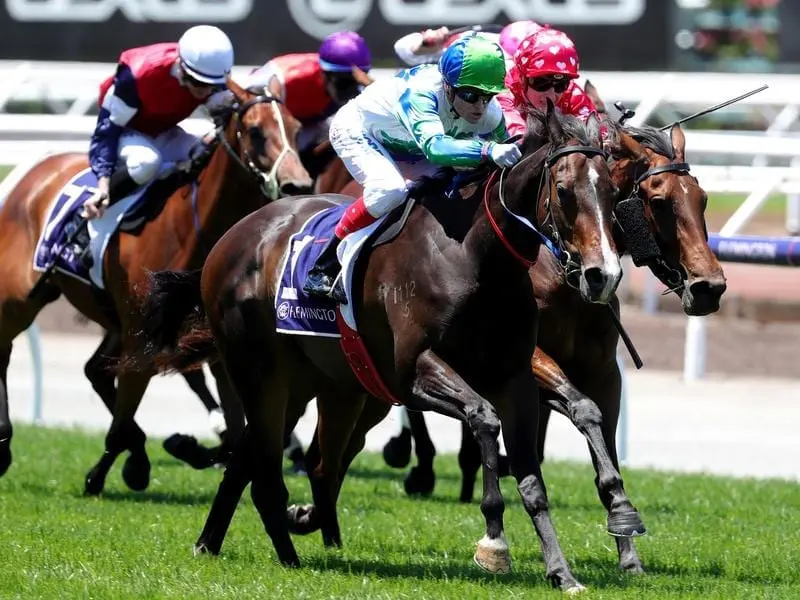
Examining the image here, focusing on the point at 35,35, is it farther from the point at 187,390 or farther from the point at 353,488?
the point at 353,488

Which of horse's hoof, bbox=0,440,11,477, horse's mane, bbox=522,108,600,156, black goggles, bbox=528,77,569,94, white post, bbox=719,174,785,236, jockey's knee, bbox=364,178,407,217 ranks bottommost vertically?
white post, bbox=719,174,785,236

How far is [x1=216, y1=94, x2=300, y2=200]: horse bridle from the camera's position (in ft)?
26.9

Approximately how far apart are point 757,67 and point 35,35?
10.6 metres

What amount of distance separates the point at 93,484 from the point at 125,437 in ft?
0.95

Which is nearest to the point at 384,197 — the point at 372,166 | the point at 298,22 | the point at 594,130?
the point at 372,166

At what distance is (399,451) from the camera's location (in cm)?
896

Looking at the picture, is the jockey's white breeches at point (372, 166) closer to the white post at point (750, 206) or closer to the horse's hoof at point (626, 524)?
the horse's hoof at point (626, 524)

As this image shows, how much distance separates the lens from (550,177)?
18.6 ft

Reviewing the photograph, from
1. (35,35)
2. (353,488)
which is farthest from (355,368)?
(35,35)

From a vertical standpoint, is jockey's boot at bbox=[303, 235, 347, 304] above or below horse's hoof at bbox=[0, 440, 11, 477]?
above

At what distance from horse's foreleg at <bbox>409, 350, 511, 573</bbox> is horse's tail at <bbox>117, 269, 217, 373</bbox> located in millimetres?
1694

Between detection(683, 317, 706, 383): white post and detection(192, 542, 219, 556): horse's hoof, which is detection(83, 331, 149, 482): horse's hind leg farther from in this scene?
detection(683, 317, 706, 383): white post

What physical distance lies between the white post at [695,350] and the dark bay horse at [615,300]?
5.66m

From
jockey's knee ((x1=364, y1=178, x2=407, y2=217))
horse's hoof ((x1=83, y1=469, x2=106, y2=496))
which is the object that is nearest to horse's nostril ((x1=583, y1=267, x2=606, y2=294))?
jockey's knee ((x1=364, y1=178, x2=407, y2=217))
